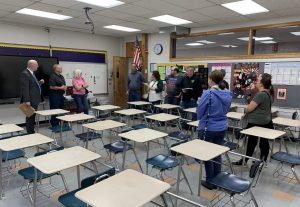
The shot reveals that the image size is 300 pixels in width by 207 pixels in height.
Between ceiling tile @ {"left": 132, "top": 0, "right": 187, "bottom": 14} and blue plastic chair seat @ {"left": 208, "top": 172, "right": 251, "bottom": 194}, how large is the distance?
3.17m

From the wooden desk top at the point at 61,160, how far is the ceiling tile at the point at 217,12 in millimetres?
3693

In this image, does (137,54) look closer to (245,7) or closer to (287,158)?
(245,7)

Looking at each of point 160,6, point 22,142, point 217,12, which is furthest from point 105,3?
point 22,142

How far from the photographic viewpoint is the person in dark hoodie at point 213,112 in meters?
2.80

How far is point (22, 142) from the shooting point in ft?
8.86

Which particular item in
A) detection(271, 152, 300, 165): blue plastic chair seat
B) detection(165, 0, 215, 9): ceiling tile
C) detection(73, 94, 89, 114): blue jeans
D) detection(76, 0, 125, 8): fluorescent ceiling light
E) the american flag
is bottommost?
detection(271, 152, 300, 165): blue plastic chair seat

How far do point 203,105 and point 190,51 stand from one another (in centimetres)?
1111

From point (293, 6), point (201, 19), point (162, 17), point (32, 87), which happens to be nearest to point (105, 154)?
point (32, 87)

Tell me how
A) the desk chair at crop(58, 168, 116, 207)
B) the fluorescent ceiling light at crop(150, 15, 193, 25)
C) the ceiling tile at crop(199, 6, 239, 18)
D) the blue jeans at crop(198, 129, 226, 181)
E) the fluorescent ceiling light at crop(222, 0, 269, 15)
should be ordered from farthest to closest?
the fluorescent ceiling light at crop(150, 15, 193, 25)
the ceiling tile at crop(199, 6, 239, 18)
the fluorescent ceiling light at crop(222, 0, 269, 15)
the blue jeans at crop(198, 129, 226, 181)
the desk chair at crop(58, 168, 116, 207)

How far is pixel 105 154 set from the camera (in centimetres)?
440

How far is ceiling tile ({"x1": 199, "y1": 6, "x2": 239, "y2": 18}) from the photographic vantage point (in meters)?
4.60

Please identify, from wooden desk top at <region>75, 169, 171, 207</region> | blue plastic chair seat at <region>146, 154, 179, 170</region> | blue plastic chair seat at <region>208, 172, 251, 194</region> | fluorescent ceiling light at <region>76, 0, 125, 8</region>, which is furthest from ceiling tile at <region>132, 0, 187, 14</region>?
wooden desk top at <region>75, 169, 171, 207</region>

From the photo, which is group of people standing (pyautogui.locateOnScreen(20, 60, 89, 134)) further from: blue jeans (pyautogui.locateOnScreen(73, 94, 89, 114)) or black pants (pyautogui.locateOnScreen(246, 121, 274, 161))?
black pants (pyautogui.locateOnScreen(246, 121, 274, 161))

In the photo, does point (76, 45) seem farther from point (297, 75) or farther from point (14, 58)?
point (297, 75)
